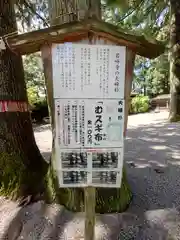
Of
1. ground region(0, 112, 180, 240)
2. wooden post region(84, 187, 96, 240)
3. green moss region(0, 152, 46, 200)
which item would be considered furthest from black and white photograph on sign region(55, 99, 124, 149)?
green moss region(0, 152, 46, 200)

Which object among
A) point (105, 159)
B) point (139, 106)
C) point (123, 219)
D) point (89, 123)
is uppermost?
point (89, 123)

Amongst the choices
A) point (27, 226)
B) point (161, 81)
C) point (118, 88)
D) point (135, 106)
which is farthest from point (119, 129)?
point (161, 81)

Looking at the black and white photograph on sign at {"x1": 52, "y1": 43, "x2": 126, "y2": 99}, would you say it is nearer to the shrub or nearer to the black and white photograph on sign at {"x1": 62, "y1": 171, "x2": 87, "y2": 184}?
the black and white photograph on sign at {"x1": 62, "y1": 171, "x2": 87, "y2": 184}

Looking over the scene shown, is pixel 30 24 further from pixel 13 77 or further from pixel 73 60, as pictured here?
pixel 73 60

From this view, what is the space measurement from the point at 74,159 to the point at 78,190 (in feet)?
2.45

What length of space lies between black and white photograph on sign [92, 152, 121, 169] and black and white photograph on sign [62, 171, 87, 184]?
122mm

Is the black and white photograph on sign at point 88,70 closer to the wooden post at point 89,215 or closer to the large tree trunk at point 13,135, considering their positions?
the wooden post at point 89,215

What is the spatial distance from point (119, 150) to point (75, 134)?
341 millimetres

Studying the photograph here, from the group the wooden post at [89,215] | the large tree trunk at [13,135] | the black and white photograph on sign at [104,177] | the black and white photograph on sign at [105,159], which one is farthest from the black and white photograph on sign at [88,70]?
the large tree trunk at [13,135]

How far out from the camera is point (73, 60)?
1.89 metres

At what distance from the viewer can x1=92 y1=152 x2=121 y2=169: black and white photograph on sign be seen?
6.59 ft

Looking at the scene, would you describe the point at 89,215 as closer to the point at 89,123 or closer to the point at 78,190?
the point at 78,190

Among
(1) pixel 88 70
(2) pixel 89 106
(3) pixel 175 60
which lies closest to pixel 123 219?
(2) pixel 89 106

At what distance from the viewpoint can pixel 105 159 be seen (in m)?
2.02
